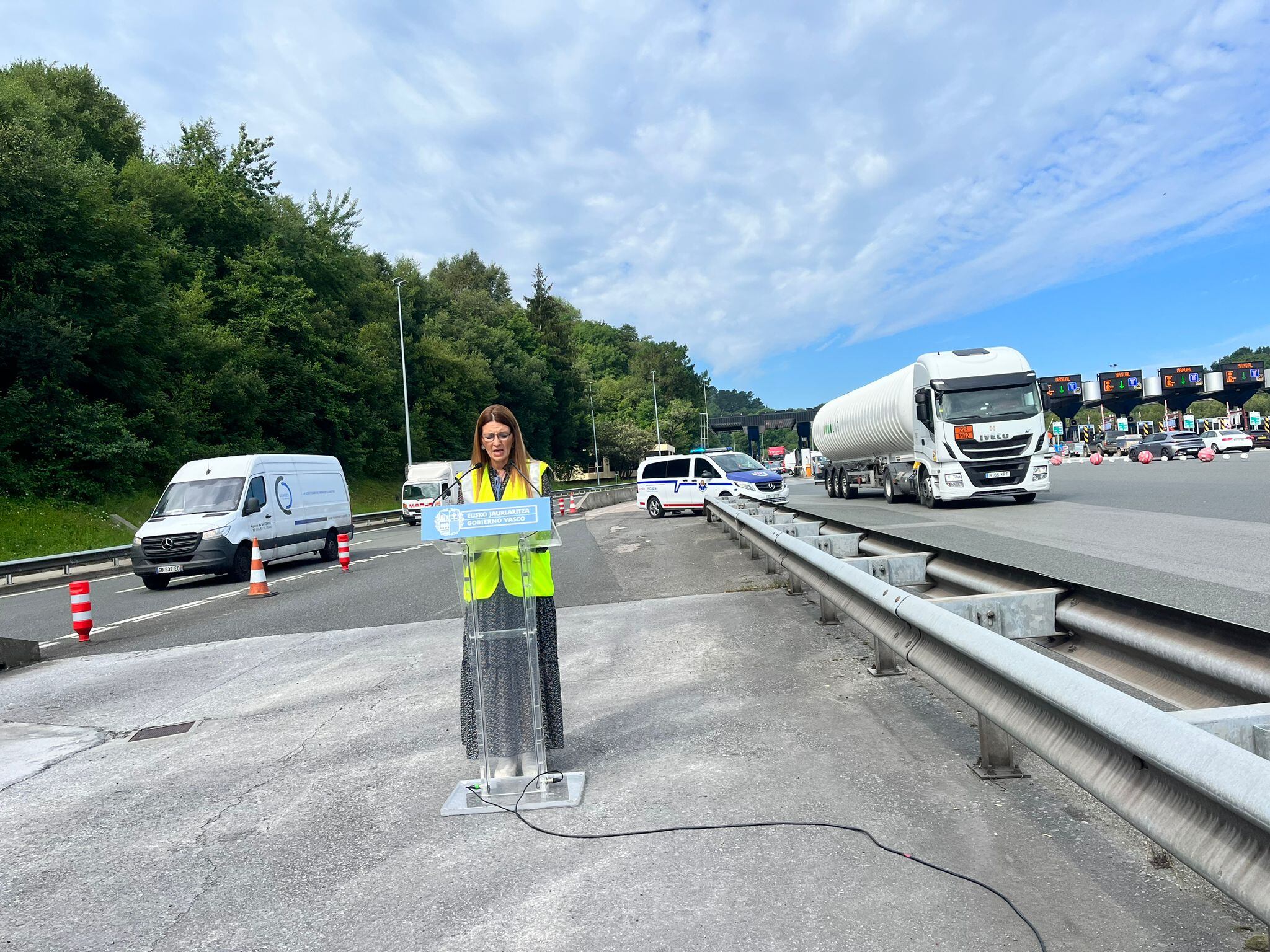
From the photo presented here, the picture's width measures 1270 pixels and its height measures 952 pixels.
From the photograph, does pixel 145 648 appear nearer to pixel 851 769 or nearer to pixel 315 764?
pixel 315 764

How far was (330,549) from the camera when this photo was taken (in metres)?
21.9

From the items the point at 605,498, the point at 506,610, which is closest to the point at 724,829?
the point at 506,610

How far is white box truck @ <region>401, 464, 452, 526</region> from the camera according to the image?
41.5 meters

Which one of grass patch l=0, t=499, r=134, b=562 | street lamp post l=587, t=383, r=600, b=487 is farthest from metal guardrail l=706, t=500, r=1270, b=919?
street lamp post l=587, t=383, r=600, b=487

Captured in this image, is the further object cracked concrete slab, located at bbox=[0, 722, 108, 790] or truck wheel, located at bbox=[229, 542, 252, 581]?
truck wheel, located at bbox=[229, 542, 252, 581]

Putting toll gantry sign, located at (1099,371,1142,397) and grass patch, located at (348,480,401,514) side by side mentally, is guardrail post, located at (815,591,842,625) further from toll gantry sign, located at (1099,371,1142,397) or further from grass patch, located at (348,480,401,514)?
toll gantry sign, located at (1099,371,1142,397)

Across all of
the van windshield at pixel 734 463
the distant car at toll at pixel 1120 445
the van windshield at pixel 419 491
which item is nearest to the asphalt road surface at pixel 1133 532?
the van windshield at pixel 734 463

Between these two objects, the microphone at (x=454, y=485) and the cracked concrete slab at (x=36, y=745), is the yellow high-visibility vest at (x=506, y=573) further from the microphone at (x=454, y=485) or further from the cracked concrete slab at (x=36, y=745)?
the cracked concrete slab at (x=36, y=745)

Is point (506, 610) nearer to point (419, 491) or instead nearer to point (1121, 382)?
point (419, 491)

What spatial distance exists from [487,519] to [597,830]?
1.40m

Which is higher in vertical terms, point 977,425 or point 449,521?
point 977,425

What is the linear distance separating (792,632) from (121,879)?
18.0 ft

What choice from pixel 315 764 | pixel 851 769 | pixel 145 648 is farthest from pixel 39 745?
pixel 851 769

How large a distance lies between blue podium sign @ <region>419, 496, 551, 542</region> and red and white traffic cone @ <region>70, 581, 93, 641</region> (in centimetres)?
834
